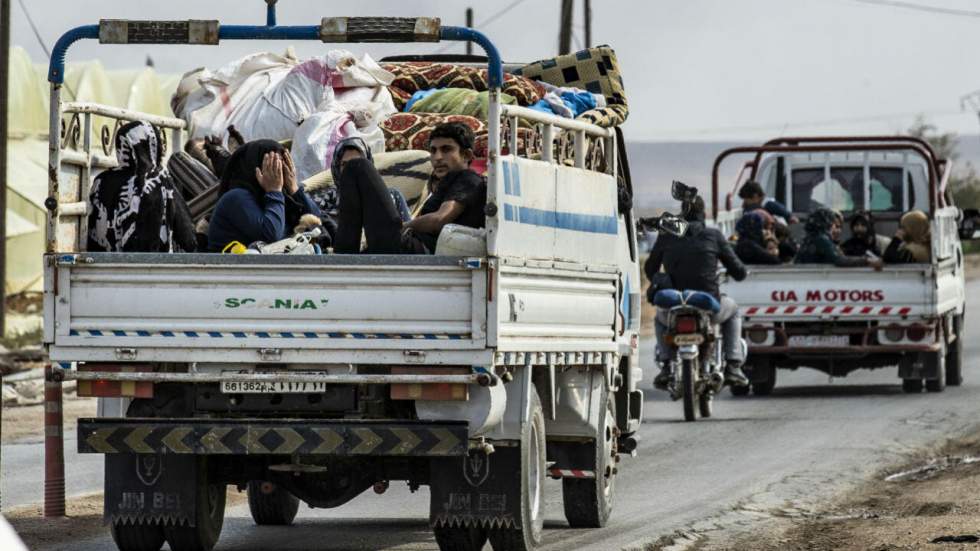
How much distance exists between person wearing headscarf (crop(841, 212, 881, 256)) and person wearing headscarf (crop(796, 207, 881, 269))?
0.34m

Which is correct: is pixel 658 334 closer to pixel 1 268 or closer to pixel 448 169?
pixel 448 169

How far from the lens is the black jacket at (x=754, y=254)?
70.4ft

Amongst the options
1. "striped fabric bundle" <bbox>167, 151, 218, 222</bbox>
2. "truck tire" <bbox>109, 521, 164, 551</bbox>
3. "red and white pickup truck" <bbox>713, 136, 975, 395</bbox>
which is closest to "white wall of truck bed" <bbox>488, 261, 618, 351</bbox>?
"truck tire" <bbox>109, 521, 164, 551</bbox>

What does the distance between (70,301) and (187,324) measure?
56 cm

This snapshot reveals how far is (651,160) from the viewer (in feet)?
623

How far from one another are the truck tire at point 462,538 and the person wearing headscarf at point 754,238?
12.1m

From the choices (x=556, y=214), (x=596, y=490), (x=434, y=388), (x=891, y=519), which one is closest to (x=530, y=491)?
(x=434, y=388)

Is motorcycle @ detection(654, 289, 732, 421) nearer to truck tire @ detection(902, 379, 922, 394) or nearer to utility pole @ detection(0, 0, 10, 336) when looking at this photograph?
truck tire @ detection(902, 379, 922, 394)

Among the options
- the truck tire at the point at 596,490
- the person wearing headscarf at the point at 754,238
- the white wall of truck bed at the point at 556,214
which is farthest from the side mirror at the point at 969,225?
the white wall of truck bed at the point at 556,214

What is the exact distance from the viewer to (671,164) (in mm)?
187625

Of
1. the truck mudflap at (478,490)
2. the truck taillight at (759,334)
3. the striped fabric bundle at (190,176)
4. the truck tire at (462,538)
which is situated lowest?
the truck tire at (462,538)

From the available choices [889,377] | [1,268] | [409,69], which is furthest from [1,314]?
[409,69]

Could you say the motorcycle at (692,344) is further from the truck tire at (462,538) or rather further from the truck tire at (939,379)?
the truck tire at (462,538)

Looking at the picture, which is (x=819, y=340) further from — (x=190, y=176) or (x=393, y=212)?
(x=393, y=212)
